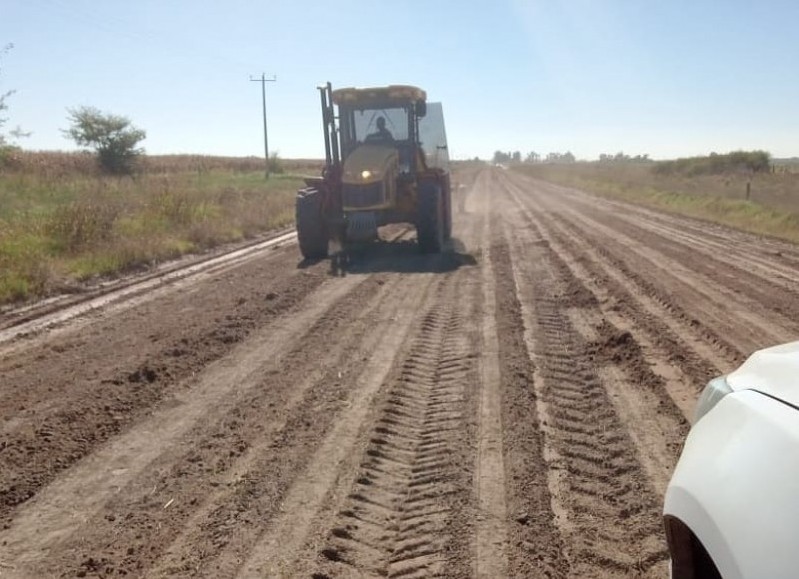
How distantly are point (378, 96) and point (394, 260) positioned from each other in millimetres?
2992

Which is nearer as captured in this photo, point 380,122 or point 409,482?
point 409,482

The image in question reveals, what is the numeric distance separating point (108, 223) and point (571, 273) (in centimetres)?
908

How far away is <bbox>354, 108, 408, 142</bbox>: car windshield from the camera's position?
48.8 feet

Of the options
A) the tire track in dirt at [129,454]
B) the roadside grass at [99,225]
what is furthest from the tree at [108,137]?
the tire track in dirt at [129,454]

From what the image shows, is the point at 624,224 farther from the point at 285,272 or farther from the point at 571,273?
the point at 285,272

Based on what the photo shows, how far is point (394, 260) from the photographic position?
561 inches

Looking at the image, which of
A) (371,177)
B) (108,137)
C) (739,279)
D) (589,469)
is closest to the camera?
(589,469)

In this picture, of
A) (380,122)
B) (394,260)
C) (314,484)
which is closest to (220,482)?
(314,484)

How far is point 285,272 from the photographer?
1291 cm

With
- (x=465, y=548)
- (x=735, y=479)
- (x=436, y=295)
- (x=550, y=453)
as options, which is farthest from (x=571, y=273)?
(x=735, y=479)

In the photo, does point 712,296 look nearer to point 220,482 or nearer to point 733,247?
point 733,247

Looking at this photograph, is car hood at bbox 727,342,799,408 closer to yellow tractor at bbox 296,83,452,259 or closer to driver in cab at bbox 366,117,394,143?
yellow tractor at bbox 296,83,452,259

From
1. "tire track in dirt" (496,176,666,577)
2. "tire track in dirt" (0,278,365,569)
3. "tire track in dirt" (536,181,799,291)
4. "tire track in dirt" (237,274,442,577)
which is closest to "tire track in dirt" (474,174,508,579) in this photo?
"tire track in dirt" (496,176,666,577)

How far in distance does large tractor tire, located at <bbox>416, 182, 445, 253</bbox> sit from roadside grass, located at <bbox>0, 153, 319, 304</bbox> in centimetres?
484
